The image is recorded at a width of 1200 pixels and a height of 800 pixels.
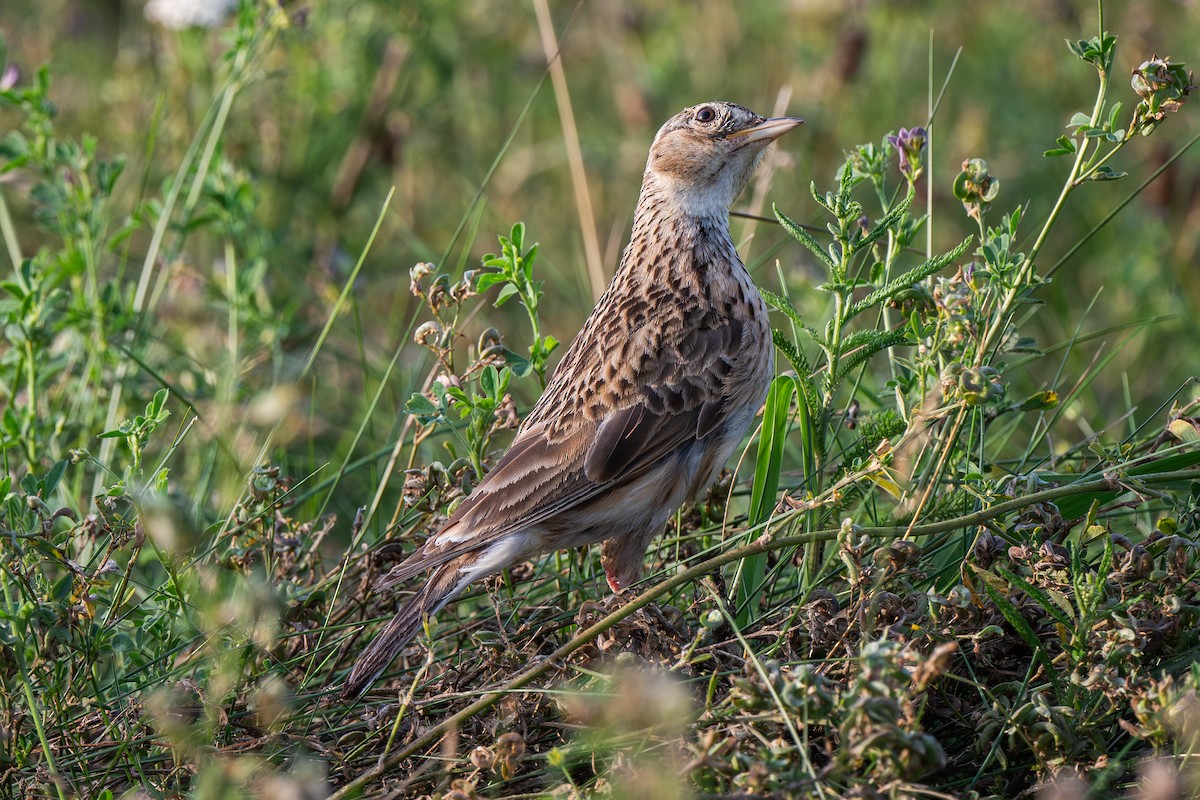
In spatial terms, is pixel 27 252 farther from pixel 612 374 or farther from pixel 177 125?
pixel 612 374

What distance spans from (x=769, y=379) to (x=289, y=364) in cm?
207

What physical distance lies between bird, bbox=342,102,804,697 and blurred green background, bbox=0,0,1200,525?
0.87 m

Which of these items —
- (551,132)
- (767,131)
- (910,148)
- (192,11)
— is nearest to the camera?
(910,148)

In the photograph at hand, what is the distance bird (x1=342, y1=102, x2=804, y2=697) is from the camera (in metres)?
3.40

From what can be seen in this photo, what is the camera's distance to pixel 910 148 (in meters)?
3.31

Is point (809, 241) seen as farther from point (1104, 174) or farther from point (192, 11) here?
point (192, 11)

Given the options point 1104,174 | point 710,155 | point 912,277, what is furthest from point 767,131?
point 1104,174

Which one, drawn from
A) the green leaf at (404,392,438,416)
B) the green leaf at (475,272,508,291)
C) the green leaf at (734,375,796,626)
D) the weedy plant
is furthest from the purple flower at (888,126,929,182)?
the green leaf at (404,392,438,416)

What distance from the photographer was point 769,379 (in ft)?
12.8

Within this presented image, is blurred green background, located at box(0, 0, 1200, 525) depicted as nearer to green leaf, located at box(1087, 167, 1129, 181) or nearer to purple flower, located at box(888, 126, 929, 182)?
purple flower, located at box(888, 126, 929, 182)

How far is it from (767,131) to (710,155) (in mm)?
Answer: 193

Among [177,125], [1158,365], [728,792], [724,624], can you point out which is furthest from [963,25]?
[728,792]

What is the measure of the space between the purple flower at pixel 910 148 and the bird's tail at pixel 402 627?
146cm

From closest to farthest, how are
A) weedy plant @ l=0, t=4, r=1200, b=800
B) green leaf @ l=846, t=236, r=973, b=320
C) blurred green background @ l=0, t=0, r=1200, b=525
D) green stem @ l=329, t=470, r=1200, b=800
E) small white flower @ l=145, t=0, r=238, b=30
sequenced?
1. weedy plant @ l=0, t=4, r=1200, b=800
2. green stem @ l=329, t=470, r=1200, b=800
3. green leaf @ l=846, t=236, r=973, b=320
4. small white flower @ l=145, t=0, r=238, b=30
5. blurred green background @ l=0, t=0, r=1200, b=525
